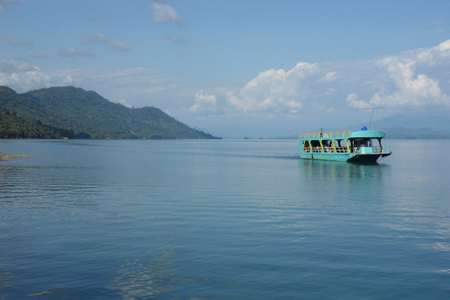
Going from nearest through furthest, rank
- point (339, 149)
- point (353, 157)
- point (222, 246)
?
point (222, 246) → point (353, 157) → point (339, 149)

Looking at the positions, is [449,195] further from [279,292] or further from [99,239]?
[99,239]

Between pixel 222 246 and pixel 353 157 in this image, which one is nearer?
pixel 222 246

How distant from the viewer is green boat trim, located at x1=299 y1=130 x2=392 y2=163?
226ft

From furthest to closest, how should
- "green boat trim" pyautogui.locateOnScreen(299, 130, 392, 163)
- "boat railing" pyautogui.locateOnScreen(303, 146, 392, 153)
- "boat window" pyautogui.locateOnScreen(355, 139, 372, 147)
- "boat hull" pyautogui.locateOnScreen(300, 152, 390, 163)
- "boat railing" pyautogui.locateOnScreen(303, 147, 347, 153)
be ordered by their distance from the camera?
"boat railing" pyautogui.locateOnScreen(303, 147, 347, 153), "boat window" pyautogui.locateOnScreen(355, 139, 372, 147), "boat railing" pyautogui.locateOnScreen(303, 146, 392, 153), "boat hull" pyautogui.locateOnScreen(300, 152, 390, 163), "green boat trim" pyautogui.locateOnScreen(299, 130, 392, 163)

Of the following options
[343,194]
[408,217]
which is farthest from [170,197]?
[408,217]

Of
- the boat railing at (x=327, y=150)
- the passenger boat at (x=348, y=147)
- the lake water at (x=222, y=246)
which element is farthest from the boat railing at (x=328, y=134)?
the lake water at (x=222, y=246)

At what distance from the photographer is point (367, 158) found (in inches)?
2783

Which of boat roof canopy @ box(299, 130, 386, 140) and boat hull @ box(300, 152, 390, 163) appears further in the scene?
boat hull @ box(300, 152, 390, 163)

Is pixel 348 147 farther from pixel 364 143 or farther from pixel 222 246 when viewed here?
pixel 222 246

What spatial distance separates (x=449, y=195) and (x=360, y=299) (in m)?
27.7

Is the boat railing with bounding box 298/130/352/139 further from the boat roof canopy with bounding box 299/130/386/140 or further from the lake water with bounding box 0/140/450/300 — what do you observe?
the lake water with bounding box 0/140/450/300

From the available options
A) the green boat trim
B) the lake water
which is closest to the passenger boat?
the green boat trim

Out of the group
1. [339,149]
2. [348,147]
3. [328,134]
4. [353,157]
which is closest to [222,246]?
[353,157]

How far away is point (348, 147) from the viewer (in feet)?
236
